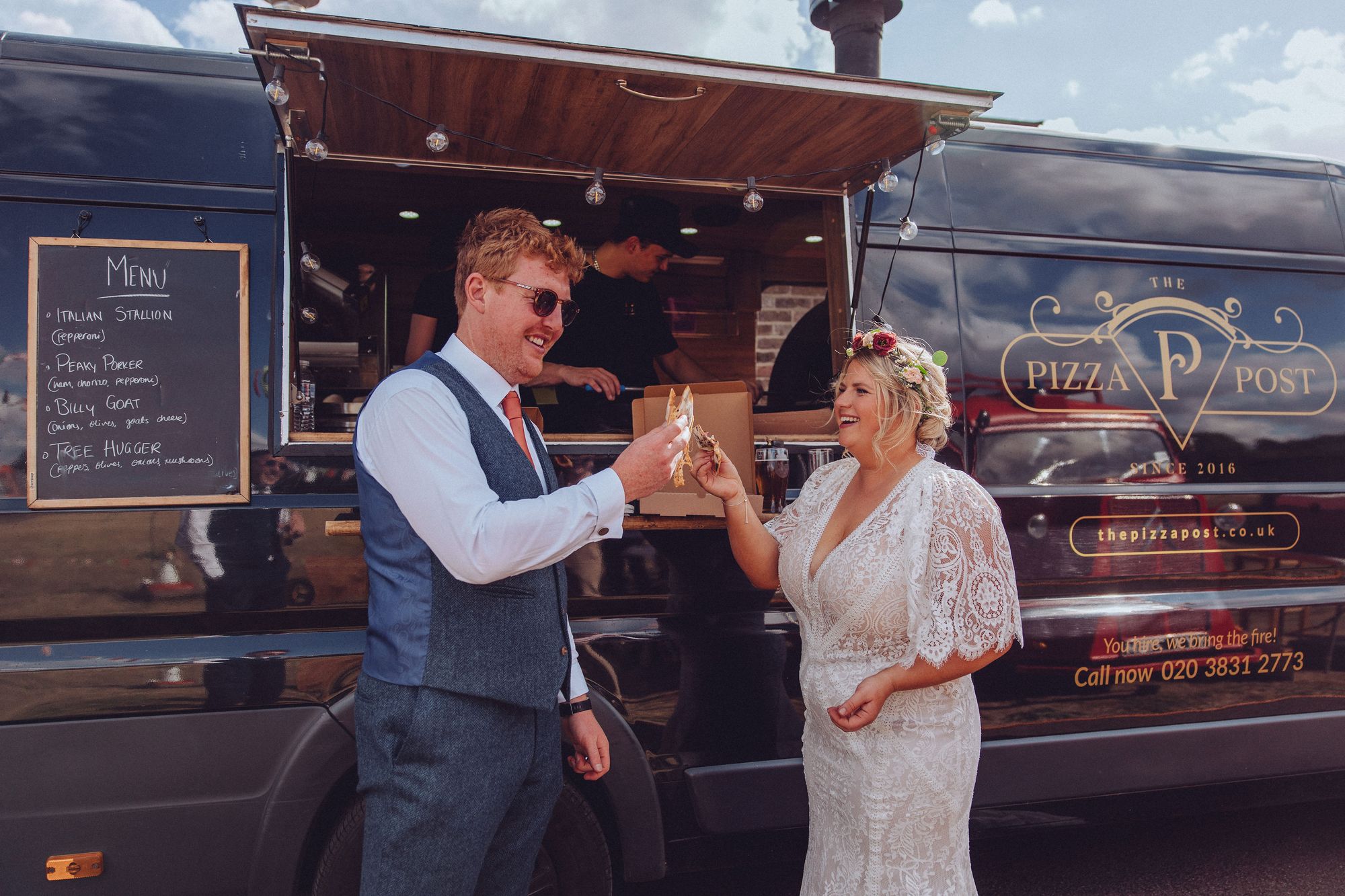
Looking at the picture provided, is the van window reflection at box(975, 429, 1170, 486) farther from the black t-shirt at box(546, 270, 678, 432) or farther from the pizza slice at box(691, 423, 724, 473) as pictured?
the black t-shirt at box(546, 270, 678, 432)

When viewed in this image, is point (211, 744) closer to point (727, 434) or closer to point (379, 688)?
point (379, 688)

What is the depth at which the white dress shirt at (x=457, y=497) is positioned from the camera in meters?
1.51

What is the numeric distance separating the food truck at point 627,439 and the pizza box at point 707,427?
4cm

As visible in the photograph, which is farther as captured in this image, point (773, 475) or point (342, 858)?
point (773, 475)

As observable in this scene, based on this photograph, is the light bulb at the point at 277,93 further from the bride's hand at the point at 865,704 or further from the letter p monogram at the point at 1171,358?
the letter p monogram at the point at 1171,358

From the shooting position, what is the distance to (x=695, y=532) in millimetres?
2611

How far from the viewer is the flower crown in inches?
83.3

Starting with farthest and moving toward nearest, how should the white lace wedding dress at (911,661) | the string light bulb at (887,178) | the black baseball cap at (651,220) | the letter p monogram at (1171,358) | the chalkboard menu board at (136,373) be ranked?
the black baseball cap at (651,220) → the letter p monogram at (1171,358) → the string light bulb at (887,178) → the chalkboard menu board at (136,373) → the white lace wedding dress at (911,661)

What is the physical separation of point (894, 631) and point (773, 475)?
709 millimetres

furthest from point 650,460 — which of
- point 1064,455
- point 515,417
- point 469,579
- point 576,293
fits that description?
point 576,293

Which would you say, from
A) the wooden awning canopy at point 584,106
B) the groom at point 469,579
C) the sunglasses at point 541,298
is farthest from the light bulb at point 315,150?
the sunglasses at point 541,298

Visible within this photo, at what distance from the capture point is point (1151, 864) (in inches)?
139

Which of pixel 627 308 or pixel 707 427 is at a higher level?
pixel 627 308

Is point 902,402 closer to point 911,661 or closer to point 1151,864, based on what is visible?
point 911,661
